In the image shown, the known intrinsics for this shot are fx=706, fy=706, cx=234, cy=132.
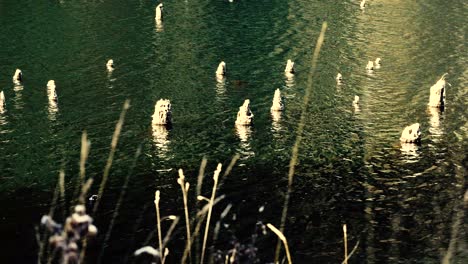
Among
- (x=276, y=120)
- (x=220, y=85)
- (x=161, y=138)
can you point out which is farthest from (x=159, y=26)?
(x=161, y=138)

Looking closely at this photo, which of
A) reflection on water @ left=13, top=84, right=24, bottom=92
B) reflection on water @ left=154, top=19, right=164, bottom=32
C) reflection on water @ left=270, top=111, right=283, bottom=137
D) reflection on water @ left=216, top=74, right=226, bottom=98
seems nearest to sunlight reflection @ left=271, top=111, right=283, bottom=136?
reflection on water @ left=270, top=111, right=283, bottom=137

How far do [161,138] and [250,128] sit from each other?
7158mm

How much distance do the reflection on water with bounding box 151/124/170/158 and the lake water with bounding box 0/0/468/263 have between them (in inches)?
8.0

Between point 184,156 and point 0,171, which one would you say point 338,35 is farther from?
point 0,171

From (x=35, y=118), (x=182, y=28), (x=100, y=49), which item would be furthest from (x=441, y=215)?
(x=182, y=28)

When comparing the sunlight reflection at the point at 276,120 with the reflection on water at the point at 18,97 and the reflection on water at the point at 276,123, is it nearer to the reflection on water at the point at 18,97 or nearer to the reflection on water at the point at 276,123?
the reflection on water at the point at 276,123

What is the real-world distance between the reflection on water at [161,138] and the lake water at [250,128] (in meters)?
0.20

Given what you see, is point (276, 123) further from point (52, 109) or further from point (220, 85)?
point (52, 109)

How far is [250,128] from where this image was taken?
55375 mm

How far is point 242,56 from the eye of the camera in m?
79.8

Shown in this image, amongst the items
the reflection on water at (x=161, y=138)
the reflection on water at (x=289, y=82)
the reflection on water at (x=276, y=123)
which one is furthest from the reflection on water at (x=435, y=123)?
the reflection on water at (x=161, y=138)

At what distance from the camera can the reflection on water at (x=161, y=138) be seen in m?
50.2

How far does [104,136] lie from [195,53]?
2933cm

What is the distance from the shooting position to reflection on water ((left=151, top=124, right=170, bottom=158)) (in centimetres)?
5022
